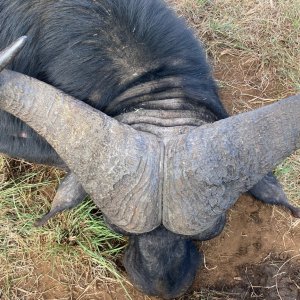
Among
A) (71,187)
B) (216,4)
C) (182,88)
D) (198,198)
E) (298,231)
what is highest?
(182,88)

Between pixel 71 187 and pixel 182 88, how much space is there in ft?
2.80

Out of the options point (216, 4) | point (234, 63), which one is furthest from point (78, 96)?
point (216, 4)

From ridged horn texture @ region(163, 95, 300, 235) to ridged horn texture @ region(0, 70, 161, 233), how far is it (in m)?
0.11

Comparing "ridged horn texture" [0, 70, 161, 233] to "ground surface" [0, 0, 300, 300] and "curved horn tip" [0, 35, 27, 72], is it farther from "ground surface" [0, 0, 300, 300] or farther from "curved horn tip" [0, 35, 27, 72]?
"ground surface" [0, 0, 300, 300]

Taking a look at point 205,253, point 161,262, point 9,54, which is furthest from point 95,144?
point 205,253

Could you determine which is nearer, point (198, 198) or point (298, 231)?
point (198, 198)

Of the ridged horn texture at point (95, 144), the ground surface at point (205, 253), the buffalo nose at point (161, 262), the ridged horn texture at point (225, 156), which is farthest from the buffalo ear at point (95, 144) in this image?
the ground surface at point (205, 253)

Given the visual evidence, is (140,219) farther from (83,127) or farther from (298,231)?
(298,231)

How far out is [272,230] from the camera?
4422 millimetres

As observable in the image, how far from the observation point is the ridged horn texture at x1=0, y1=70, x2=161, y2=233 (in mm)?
2658

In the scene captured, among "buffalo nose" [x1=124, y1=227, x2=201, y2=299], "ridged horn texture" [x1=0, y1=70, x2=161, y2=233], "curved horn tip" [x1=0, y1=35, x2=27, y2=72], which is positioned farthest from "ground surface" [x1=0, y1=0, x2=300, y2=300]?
"curved horn tip" [x1=0, y1=35, x2=27, y2=72]

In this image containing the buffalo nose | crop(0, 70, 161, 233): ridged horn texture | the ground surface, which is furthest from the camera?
the ground surface

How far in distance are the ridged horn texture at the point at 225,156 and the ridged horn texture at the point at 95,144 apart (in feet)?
0.38

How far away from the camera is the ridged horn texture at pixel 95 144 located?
2.66 meters
